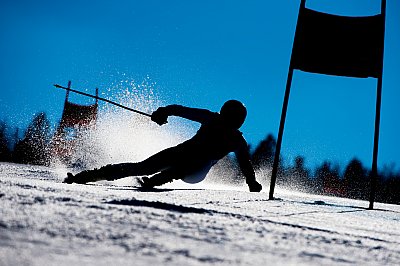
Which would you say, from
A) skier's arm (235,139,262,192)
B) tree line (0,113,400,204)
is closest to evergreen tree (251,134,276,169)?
tree line (0,113,400,204)

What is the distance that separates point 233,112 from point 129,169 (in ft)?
4.15

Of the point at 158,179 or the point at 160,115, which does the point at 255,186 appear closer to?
the point at 158,179

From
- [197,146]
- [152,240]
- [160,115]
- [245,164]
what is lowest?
[152,240]

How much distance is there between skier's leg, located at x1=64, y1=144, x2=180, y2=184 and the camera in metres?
3.73

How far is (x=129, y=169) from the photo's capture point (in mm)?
3908

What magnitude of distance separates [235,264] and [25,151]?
2128cm

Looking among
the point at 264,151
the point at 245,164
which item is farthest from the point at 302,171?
the point at 245,164

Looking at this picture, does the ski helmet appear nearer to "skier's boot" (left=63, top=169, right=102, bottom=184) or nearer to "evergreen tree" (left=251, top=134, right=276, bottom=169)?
"skier's boot" (left=63, top=169, right=102, bottom=184)

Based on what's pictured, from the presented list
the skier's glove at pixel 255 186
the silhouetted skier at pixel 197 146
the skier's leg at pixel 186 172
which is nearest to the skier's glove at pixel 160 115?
the silhouetted skier at pixel 197 146

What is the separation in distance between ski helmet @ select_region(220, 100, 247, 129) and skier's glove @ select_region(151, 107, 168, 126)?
24.3 inches

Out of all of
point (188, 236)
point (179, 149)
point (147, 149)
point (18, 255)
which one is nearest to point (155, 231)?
point (188, 236)

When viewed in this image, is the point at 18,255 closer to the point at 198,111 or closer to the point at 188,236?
the point at 188,236

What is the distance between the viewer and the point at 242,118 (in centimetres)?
413

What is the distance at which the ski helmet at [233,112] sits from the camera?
4.04 metres
